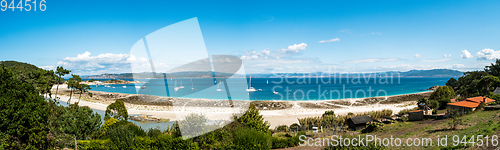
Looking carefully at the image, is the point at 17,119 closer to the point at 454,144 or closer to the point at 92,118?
the point at 92,118

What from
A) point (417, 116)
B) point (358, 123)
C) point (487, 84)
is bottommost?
point (358, 123)

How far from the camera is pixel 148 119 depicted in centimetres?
2688

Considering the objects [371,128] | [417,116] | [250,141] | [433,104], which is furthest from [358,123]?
[433,104]

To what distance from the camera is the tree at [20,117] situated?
8414 mm

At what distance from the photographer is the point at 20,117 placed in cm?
870

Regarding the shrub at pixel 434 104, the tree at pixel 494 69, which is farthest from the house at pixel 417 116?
the tree at pixel 494 69

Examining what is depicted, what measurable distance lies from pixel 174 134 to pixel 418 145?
12549mm

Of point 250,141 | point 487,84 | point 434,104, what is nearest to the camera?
point 250,141

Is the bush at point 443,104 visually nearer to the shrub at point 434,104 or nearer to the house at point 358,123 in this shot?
the shrub at point 434,104

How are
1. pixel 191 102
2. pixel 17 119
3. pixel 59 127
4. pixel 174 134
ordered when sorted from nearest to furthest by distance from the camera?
1. pixel 17 119
2. pixel 174 134
3. pixel 59 127
4. pixel 191 102

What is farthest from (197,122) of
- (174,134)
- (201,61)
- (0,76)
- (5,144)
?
(0,76)

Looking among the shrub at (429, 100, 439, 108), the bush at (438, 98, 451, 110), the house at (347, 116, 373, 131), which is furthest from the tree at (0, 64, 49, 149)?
the bush at (438, 98, 451, 110)

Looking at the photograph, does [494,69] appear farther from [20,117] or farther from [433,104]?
[20,117]

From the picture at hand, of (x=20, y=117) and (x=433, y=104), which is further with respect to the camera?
(x=433, y=104)
